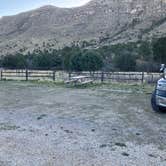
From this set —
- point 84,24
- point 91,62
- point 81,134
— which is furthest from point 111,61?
point 84,24

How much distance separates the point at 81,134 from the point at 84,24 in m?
106

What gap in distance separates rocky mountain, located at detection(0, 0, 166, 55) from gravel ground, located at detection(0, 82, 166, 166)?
69159 millimetres

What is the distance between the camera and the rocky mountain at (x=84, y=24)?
9038cm

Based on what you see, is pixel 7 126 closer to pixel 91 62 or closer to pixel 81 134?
pixel 81 134

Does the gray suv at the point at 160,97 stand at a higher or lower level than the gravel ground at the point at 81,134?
higher

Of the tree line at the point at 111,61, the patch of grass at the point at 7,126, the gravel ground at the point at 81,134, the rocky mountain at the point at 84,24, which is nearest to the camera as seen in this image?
the gravel ground at the point at 81,134

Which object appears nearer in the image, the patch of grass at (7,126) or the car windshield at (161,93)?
the patch of grass at (7,126)

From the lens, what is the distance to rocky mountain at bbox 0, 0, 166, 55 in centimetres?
Result: 9038

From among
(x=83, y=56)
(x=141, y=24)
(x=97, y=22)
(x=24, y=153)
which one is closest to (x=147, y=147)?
(x=24, y=153)

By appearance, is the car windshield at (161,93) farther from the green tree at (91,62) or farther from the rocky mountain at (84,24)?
the rocky mountain at (84,24)

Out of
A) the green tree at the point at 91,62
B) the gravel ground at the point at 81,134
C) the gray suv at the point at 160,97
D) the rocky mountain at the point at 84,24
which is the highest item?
the rocky mountain at the point at 84,24

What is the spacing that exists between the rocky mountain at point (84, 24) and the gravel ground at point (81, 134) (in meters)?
69.2

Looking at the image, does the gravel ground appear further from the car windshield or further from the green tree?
the green tree

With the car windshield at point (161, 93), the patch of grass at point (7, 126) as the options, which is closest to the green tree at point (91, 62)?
the car windshield at point (161, 93)
